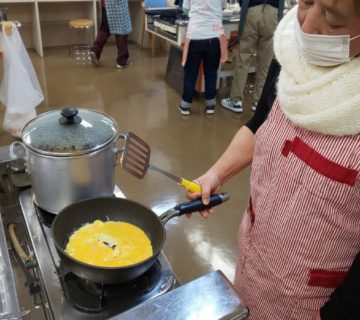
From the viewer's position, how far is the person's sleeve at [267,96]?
82 cm

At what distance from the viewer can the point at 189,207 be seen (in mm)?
793

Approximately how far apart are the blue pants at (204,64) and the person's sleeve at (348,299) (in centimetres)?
253

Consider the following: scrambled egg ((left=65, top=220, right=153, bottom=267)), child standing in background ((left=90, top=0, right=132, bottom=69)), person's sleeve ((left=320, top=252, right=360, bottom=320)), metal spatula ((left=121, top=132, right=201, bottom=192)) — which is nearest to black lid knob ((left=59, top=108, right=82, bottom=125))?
metal spatula ((left=121, top=132, right=201, bottom=192))

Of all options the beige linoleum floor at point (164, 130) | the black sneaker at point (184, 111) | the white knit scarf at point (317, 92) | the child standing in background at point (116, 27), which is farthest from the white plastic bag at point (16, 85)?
the white knit scarf at point (317, 92)

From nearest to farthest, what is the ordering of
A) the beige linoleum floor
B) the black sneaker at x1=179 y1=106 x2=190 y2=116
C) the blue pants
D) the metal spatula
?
the metal spatula
the beige linoleum floor
the blue pants
the black sneaker at x1=179 y1=106 x2=190 y2=116

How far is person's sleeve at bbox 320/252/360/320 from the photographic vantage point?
1.92 feet

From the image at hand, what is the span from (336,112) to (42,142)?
0.59m

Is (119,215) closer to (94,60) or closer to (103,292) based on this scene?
(103,292)

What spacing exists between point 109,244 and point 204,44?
2.43 metres

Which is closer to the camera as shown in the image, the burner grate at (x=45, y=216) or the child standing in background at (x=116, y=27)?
the burner grate at (x=45, y=216)

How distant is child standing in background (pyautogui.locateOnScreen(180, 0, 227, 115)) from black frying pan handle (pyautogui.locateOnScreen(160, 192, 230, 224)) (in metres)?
2.27

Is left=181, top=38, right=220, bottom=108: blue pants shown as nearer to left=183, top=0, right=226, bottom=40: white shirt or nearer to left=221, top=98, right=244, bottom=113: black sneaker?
left=183, top=0, right=226, bottom=40: white shirt

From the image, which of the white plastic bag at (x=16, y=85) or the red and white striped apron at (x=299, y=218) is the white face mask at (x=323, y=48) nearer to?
the red and white striped apron at (x=299, y=218)

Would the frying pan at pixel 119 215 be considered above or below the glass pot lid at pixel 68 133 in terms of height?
below
